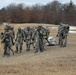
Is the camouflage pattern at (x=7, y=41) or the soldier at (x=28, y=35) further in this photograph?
the soldier at (x=28, y=35)

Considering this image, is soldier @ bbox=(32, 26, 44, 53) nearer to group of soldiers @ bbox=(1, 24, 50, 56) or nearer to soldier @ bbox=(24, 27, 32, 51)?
group of soldiers @ bbox=(1, 24, 50, 56)

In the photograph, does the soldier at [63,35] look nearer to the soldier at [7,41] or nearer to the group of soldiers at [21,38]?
the group of soldiers at [21,38]

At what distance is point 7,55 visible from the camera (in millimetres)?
26562

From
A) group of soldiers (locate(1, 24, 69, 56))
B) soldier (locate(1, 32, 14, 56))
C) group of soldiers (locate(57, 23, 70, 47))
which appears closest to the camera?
soldier (locate(1, 32, 14, 56))

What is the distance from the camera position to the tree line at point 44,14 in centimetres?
11938

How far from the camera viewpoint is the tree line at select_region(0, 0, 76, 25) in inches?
4700

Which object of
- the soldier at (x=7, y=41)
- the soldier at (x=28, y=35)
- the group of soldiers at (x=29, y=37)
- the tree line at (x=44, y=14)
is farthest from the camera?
the tree line at (x=44, y=14)

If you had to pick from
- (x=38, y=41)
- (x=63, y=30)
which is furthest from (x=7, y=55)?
(x=63, y=30)

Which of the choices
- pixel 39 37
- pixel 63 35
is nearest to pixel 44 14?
pixel 63 35

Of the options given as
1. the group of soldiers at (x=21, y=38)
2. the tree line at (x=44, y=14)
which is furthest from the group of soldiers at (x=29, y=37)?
Answer: the tree line at (x=44, y=14)

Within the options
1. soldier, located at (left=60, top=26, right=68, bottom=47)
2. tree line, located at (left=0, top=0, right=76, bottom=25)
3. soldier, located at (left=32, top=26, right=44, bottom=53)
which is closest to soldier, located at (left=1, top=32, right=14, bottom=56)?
soldier, located at (left=32, top=26, right=44, bottom=53)

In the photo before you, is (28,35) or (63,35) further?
(63,35)

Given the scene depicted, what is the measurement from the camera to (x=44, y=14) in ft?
415

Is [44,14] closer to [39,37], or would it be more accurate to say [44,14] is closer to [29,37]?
[29,37]
